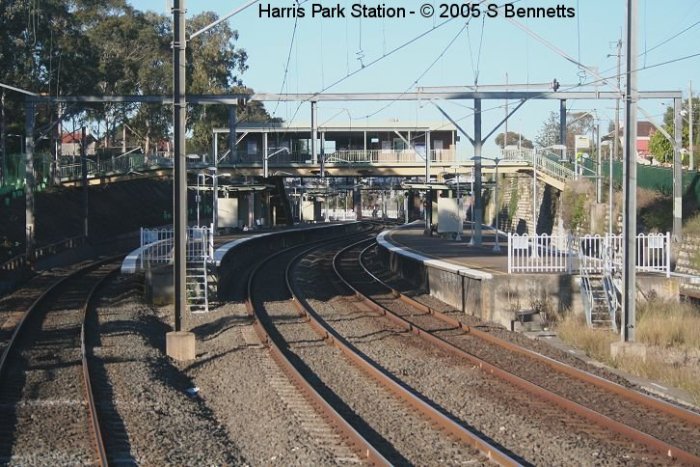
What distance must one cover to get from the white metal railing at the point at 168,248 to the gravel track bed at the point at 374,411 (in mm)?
6440

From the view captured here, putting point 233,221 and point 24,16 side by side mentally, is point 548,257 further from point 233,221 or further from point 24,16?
point 24,16

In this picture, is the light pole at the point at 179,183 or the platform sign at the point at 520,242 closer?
the light pole at the point at 179,183

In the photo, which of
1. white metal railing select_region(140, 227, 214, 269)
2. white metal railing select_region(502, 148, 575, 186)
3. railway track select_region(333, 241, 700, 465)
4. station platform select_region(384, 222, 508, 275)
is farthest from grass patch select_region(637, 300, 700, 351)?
white metal railing select_region(502, 148, 575, 186)

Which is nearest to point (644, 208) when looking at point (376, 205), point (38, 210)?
point (38, 210)

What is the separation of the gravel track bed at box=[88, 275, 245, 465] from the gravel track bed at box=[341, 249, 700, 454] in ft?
15.1

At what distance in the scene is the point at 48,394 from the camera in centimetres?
1324

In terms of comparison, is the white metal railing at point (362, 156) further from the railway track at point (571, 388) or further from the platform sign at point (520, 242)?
the railway track at point (571, 388)

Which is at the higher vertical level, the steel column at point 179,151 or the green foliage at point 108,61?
the green foliage at point 108,61

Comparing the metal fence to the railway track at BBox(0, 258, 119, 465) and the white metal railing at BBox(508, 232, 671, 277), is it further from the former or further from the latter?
the railway track at BBox(0, 258, 119, 465)

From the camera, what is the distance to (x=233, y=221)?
55062 mm

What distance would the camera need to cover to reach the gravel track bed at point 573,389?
10.9 meters

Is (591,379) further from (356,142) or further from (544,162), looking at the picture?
(356,142)

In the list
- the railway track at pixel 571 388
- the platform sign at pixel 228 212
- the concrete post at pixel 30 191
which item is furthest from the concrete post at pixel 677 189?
the platform sign at pixel 228 212

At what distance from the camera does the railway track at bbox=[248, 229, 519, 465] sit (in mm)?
10023
